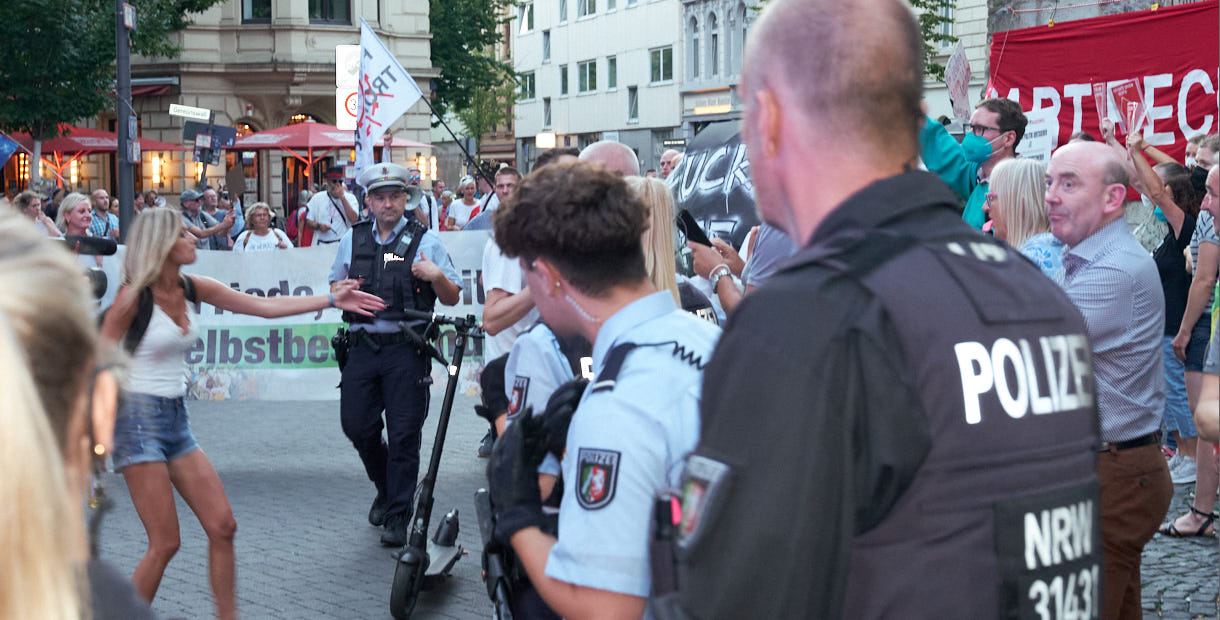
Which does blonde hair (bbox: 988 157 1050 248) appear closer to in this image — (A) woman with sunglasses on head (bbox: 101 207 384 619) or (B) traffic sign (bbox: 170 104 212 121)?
(A) woman with sunglasses on head (bbox: 101 207 384 619)

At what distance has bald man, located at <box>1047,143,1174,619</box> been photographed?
4.45 m

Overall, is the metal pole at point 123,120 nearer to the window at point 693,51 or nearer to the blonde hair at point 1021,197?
the blonde hair at point 1021,197

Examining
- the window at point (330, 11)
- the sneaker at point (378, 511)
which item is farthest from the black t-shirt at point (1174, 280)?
the window at point (330, 11)

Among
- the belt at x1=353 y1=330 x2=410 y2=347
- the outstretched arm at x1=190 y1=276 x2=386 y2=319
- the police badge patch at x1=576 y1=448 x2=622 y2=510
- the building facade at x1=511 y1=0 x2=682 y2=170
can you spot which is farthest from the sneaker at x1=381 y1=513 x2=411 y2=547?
the building facade at x1=511 y1=0 x2=682 y2=170

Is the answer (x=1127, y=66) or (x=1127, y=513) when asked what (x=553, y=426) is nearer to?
(x=1127, y=513)

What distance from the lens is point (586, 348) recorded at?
412cm

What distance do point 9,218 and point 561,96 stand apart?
206 ft

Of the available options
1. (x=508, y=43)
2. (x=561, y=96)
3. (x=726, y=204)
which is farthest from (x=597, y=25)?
(x=726, y=204)

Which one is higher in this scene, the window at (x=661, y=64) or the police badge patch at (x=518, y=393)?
the window at (x=661, y=64)

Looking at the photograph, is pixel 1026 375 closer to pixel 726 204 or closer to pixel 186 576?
pixel 726 204

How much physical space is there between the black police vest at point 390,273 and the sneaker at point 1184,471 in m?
5.01

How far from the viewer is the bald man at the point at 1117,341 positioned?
4445 mm

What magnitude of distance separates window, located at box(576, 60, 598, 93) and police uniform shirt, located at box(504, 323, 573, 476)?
5675 cm

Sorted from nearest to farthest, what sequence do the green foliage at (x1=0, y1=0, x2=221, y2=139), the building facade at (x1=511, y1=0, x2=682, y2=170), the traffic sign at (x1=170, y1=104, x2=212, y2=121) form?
the traffic sign at (x1=170, y1=104, x2=212, y2=121) < the green foliage at (x1=0, y1=0, x2=221, y2=139) < the building facade at (x1=511, y1=0, x2=682, y2=170)
